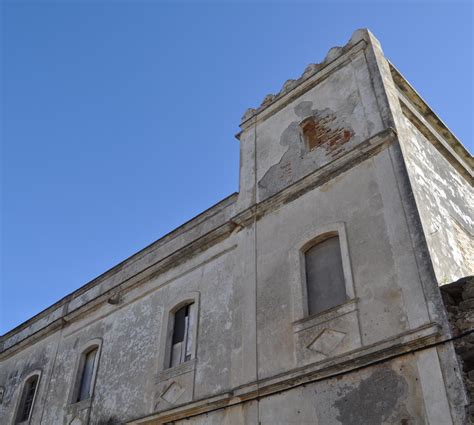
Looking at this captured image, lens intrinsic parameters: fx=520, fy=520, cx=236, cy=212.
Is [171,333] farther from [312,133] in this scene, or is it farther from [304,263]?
[312,133]

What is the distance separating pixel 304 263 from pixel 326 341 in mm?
1583

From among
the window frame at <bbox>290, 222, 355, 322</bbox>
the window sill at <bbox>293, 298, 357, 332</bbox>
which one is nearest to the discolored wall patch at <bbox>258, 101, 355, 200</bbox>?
the window frame at <bbox>290, 222, 355, 322</bbox>

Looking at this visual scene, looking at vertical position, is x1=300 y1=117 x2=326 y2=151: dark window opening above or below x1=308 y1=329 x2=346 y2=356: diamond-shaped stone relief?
above

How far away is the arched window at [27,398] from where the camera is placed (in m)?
13.6

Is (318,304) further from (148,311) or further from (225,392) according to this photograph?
(148,311)

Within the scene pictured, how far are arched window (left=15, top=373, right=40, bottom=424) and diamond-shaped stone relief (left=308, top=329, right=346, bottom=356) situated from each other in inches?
357

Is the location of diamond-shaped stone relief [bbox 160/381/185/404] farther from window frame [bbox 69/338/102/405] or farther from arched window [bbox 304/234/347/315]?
arched window [bbox 304/234/347/315]

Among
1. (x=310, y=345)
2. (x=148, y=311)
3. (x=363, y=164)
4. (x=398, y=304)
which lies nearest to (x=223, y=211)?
(x=148, y=311)

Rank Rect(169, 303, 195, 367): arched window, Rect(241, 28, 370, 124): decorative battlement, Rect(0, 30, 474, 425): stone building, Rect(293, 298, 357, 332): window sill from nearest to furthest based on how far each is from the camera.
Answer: Rect(0, 30, 474, 425): stone building → Rect(293, 298, 357, 332): window sill → Rect(169, 303, 195, 367): arched window → Rect(241, 28, 370, 124): decorative battlement

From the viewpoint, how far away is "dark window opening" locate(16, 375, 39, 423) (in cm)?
1362

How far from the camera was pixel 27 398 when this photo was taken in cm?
1393

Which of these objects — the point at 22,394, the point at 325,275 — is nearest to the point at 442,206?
the point at 325,275

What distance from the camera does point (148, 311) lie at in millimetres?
11375

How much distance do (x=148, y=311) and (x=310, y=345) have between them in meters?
4.94
